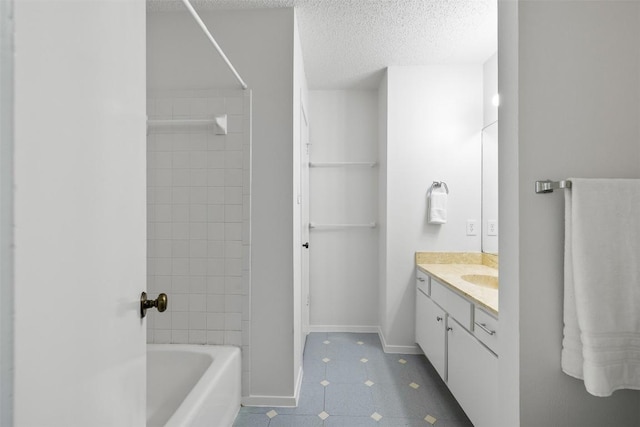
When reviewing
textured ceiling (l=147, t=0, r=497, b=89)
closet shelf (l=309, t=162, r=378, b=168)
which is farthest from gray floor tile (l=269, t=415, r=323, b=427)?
textured ceiling (l=147, t=0, r=497, b=89)

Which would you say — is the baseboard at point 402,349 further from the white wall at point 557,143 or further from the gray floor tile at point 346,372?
the white wall at point 557,143

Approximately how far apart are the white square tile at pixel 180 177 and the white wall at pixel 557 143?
5.73 feet

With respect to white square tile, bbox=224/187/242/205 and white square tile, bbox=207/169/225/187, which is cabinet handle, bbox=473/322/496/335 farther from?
white square tile, bbox=207/169/225/187

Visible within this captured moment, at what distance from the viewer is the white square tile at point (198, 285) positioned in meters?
2.05

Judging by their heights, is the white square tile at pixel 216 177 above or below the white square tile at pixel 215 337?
above

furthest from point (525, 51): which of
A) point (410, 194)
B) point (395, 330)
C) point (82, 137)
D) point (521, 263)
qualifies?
point (395, 330)

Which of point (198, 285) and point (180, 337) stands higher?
point (198, 285)

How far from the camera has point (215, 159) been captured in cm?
205

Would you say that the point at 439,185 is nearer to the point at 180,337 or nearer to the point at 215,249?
the point at 215,249

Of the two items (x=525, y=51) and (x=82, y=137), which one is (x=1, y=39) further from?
(x=525, y=51)

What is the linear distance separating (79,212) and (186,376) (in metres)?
1.67

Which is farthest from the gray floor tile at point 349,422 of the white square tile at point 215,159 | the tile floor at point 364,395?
the white square tile at point 215,159

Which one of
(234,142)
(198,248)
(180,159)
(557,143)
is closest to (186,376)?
(198,248)

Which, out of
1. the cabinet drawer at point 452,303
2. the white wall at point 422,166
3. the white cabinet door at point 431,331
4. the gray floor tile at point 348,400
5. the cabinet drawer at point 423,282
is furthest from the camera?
the white wall at point 422,166
